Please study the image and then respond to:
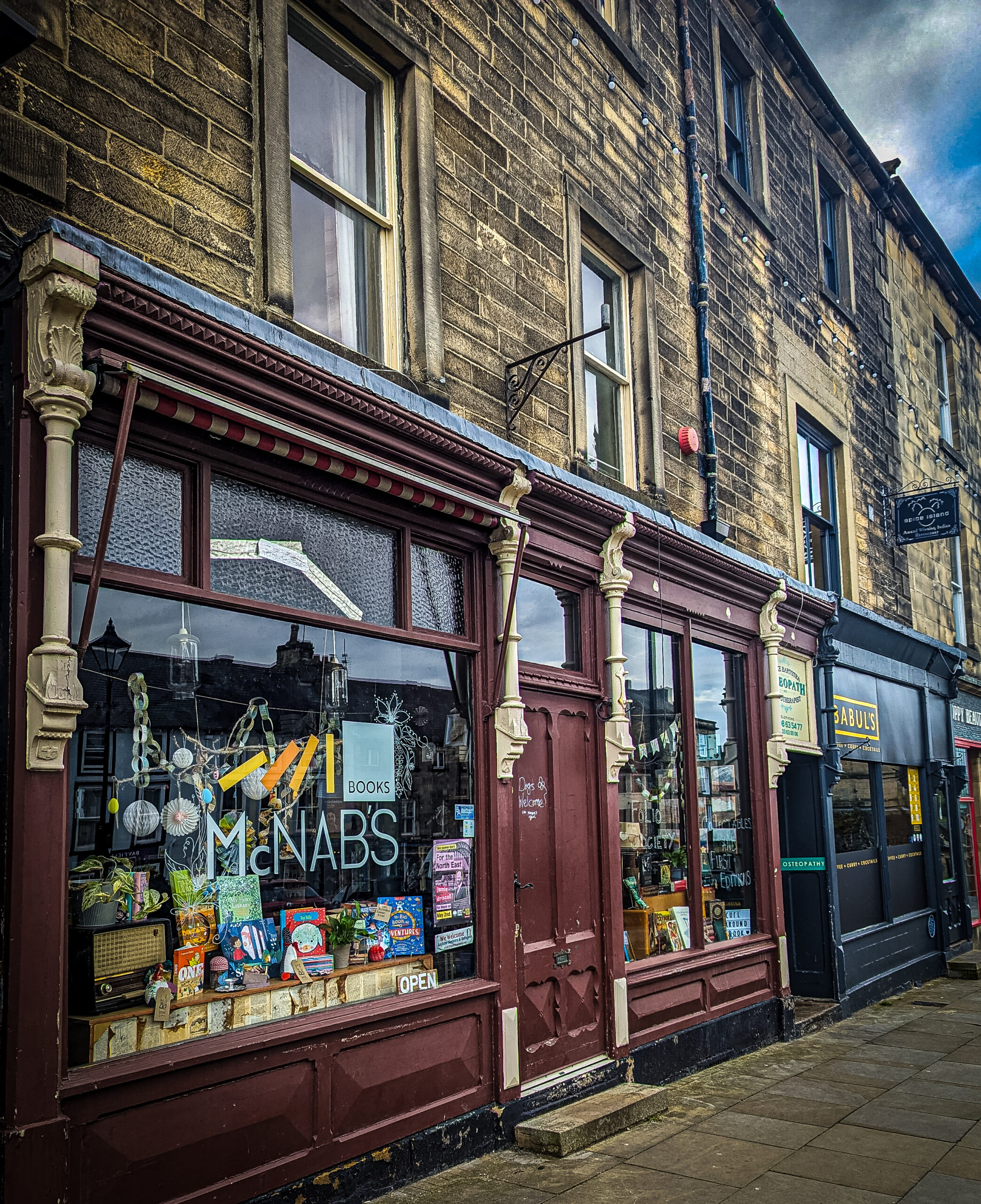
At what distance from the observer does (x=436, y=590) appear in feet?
22.2

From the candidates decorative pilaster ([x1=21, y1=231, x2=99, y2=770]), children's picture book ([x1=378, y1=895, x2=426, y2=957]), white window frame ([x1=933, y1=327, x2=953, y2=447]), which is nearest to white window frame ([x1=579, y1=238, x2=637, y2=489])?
children's picture book ([x1=378, y1=895, x2=426, y2=957])

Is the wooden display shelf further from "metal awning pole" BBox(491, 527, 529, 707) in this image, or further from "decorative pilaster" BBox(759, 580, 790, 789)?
"decorative pilaster" BBox(759, 580, 790, 789)

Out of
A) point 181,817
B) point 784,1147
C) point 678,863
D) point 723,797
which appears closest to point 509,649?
point 181,817

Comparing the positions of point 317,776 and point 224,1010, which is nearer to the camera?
point 224,1010

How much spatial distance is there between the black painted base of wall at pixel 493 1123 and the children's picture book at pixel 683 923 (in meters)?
0.67

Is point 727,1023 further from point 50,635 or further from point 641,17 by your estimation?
point 641,17

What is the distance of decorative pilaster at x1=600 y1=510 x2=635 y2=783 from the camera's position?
8219 mm

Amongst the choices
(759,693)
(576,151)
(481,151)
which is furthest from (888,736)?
(481,151)

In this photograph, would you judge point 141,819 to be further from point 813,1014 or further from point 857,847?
point 857,847

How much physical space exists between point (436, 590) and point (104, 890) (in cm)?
281

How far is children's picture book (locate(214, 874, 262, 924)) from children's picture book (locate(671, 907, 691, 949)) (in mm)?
4652

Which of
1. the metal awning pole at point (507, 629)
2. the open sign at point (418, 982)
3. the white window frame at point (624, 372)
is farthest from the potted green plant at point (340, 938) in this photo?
the white window frame at point (624, 372)

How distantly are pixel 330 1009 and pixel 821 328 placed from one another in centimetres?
1089

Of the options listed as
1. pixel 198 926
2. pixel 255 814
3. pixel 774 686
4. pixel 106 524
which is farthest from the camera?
pixel 774 686
